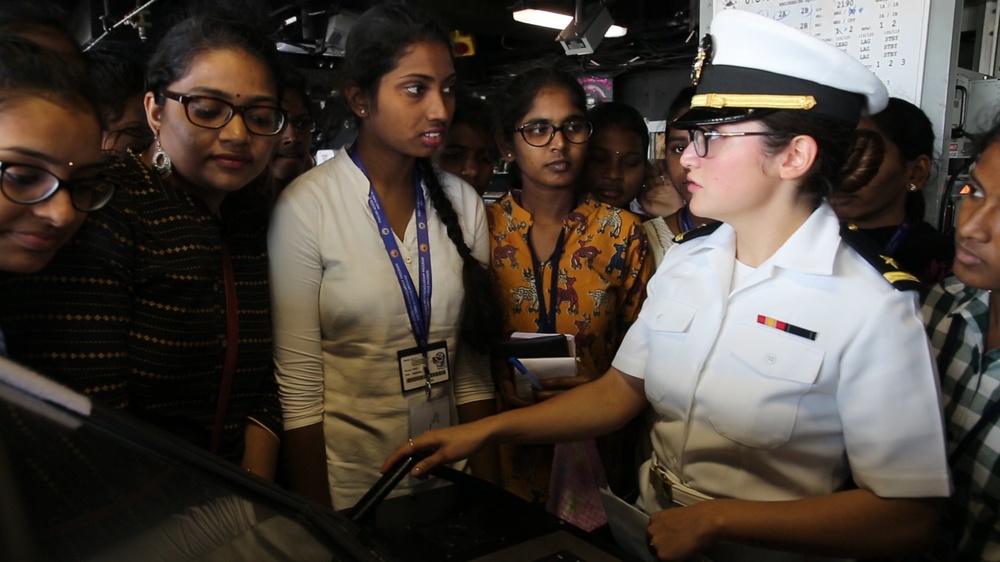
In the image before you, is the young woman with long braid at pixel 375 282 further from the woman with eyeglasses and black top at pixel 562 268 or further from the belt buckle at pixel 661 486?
the belt buckle at pixel 661 486

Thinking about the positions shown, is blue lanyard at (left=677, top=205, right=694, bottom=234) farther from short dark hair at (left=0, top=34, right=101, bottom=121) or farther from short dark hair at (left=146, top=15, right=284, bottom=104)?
short dark hair at (left=0, top=34, right=101, bottom=121)

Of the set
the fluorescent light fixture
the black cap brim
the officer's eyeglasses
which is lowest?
the officer's eyeglasses

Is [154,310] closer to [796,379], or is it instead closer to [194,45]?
[194,45]

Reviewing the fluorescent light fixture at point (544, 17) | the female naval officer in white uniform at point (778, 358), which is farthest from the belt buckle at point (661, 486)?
the fluorescent light fixture at point (544, 17)

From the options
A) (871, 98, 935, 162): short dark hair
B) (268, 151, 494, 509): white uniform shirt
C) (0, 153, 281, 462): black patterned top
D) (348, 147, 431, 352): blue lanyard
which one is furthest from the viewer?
(871, 98, 935, 162): short dark hair

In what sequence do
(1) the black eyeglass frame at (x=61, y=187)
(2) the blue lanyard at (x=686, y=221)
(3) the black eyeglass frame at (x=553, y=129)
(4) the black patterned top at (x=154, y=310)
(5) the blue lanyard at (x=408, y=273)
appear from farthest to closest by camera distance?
(2) the blue lanyard at (x=686, y=221), (3) the black eyeglass frame at (x=553, y=129), (5) the blue lanyard at (x=408, y=273), (4) the black patterned top at (x=154, y=310), (1) the black eyeglass frame at (x=61, y=187)

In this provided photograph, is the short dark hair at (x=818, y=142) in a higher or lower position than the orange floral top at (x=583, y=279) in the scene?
higher

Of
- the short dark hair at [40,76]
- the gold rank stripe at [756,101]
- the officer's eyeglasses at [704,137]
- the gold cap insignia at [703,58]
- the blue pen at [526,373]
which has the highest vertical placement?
the gold cap insignia at [703,58]

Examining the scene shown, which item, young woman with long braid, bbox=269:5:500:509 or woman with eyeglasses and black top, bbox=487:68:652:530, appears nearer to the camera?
young woman with long braid, bbox=269:5:500:509

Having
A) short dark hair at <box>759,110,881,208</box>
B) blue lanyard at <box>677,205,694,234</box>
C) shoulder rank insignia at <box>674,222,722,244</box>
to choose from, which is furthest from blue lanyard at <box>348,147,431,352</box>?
blue lanyard at <box>677,205,694,234</box>

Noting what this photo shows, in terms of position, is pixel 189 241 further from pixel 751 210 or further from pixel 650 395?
pixel 751 210

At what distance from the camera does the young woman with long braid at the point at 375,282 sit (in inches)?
66.1

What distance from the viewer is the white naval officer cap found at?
1223 millimetres

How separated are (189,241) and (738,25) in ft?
3.99
